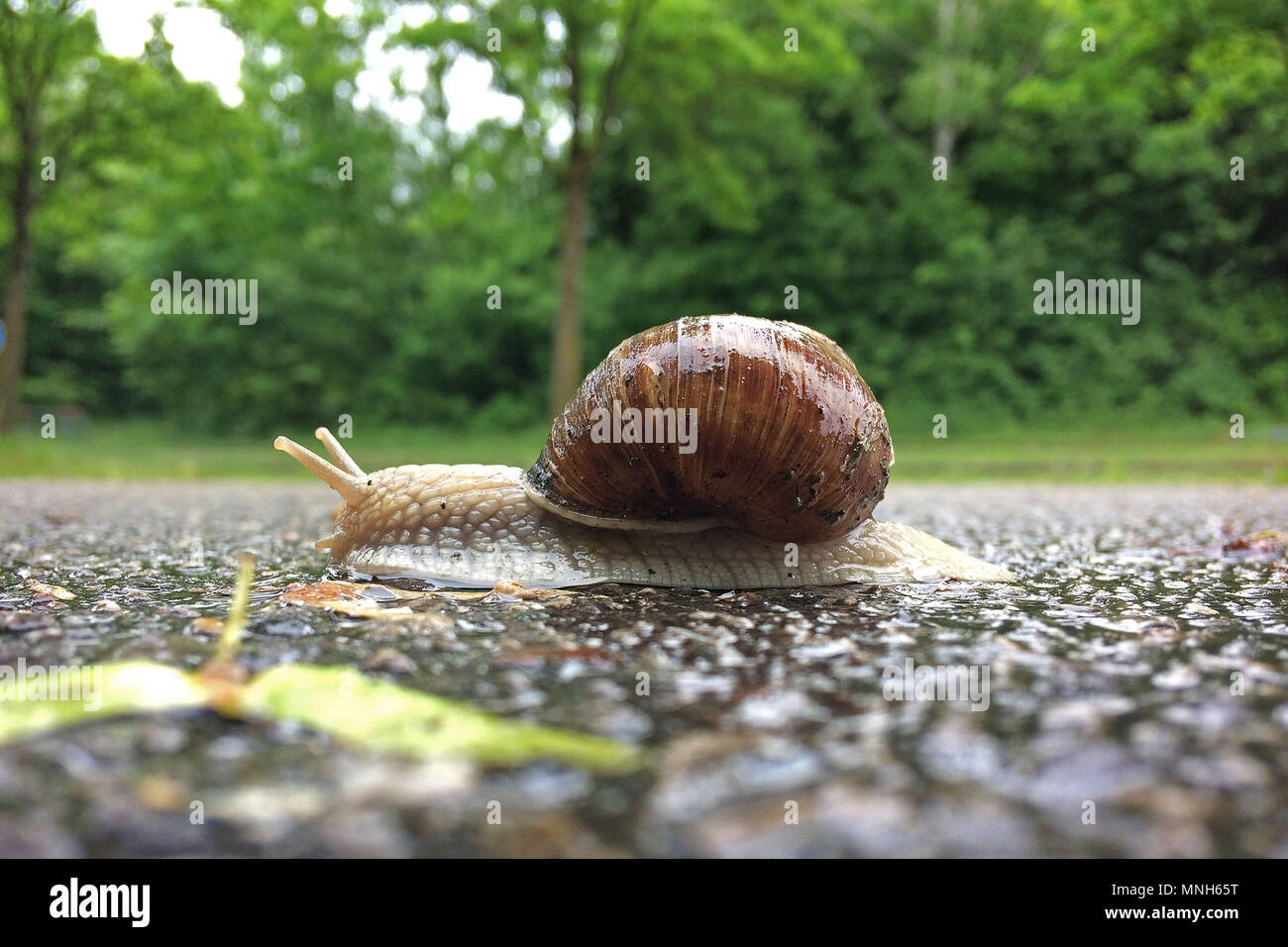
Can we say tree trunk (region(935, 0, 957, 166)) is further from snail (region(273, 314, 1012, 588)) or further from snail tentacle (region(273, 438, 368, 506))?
snail tentacle (region(273, 438, 368, 506))

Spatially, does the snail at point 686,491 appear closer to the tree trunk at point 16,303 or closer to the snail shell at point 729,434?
the snail shell at point 729,434

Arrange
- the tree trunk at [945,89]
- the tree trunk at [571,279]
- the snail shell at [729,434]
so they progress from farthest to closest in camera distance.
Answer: the tree trunk at [945,89], the tree trunk at [571,279], the snail shell at [729,434]

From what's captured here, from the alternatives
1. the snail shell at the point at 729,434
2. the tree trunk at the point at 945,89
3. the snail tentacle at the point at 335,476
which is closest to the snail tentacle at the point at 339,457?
the snail tentacle at the point at 335,476

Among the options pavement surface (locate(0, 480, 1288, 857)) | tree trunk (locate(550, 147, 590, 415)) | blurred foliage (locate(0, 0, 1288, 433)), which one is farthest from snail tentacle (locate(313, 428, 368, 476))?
blurred foliage (locate(0, 0, 1288, 433))

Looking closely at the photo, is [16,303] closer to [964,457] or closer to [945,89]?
[964,457]

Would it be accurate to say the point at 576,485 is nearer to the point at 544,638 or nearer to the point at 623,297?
the point at 544,638
